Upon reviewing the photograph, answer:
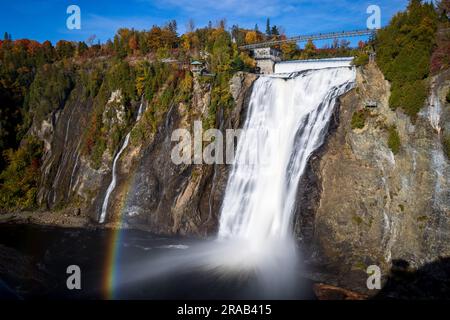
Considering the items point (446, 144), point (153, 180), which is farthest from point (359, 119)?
point (153, 180)

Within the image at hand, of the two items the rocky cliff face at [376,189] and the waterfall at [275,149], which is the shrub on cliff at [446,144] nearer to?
the rocky cliff face at [376,189]

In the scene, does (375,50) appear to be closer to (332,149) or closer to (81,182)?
(332,149)

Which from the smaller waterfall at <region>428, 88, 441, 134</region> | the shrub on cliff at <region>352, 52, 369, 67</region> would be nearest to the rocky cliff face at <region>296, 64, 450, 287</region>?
the smaller waterfall at <region>428, 88, 441, 134</region>

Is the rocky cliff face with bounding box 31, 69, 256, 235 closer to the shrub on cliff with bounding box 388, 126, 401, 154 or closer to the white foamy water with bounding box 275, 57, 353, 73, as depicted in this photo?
the white foamy water with bounding box 275, 57, 353, 73

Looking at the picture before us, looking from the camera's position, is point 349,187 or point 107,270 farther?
point 107,270

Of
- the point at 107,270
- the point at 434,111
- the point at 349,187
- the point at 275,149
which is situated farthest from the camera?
the point at 275,149

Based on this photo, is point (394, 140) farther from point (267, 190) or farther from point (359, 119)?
point (267, 190)
